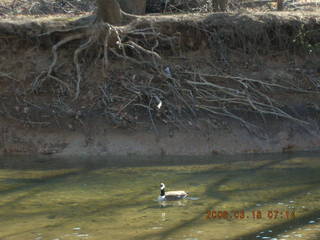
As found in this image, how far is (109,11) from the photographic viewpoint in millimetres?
14273

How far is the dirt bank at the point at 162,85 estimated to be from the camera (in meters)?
13.0

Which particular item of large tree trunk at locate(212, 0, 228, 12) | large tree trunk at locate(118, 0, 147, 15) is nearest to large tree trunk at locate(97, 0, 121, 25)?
large tree trunk at locate(118, 0, 147, 15)

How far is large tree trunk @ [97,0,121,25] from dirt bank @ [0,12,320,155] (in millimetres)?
346

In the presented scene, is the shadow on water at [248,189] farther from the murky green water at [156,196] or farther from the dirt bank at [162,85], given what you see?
the dirt bank at [162,85]

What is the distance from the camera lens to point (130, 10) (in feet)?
52.4

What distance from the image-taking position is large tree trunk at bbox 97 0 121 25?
1412 cm

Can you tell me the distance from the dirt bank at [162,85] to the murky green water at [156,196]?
0.81 metres

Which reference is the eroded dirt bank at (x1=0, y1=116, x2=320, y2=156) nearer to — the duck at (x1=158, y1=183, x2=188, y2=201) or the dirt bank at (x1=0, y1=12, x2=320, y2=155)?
the dirt bank at (x1=0, y1=12, x2=320, y2=155)

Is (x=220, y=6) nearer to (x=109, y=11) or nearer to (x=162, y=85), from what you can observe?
(x=109, y=11)

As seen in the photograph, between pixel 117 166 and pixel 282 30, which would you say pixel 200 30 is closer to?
pixel 282 30

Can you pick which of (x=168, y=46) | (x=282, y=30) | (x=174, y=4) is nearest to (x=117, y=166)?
(x=168, y=46)

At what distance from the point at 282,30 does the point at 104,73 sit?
4.17 meters

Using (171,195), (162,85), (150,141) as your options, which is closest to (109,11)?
(162,85)

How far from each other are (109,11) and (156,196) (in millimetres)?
6382
